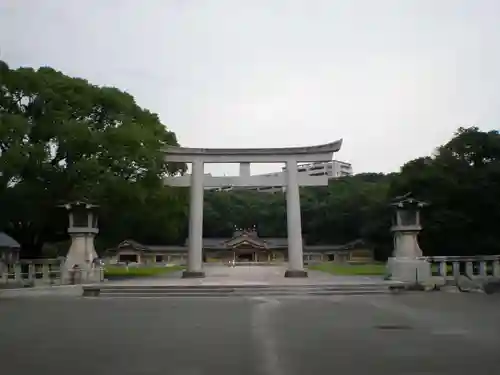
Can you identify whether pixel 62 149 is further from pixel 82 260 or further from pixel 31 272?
pixel 31 272

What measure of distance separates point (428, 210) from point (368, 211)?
62.2ft

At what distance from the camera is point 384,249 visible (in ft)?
145

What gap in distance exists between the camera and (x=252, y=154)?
82.3 ft

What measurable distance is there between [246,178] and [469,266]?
11147 millimetres

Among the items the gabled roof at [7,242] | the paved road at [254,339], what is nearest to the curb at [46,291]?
the paved road at [254,339]

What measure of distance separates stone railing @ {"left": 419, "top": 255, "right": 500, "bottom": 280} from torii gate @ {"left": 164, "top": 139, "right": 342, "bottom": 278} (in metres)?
7.85

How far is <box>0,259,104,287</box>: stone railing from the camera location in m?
18.0

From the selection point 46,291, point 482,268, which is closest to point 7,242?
point 46,291

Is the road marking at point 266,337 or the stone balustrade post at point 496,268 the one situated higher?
the stone balustrade post at point 496,268

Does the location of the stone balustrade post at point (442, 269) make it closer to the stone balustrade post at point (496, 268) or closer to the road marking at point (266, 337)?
the stone balustrade post at point (496, 268)

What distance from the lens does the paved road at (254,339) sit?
221 inches

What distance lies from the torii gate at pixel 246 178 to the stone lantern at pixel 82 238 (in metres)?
5.43

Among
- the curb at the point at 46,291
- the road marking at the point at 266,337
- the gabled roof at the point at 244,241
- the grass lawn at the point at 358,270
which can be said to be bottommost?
the grass lawn at the point at 358,270

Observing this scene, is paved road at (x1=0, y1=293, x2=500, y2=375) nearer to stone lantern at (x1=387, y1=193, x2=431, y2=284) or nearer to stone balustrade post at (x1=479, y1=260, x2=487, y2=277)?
stone balustrade post at (x1=479, y1=260, x2=487, y2=277)
